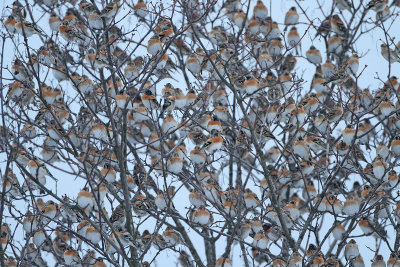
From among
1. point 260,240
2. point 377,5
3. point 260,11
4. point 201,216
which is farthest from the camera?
point 260,11

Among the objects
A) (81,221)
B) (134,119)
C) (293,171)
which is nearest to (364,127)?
(293,171)

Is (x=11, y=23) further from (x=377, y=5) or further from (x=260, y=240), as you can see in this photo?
(x=377, y=5)

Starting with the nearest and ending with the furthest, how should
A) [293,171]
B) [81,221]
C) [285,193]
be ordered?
[81,221] < [293,171] < [285,193]

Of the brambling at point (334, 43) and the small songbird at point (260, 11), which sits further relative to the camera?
the brambling at point (334, 43)

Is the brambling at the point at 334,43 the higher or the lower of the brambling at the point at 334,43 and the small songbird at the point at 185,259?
the higher

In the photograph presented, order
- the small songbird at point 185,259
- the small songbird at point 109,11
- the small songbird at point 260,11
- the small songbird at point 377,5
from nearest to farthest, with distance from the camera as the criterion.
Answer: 1. the small songbird at point 109,11
2. the small songbird at point 185,259
3. the small songbird at point 377,5
4. the small songbird at point 260,11

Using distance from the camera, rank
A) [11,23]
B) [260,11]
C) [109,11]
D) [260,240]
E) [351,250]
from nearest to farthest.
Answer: [109,11], [260,240], [351,250], [11,23], [260,11]

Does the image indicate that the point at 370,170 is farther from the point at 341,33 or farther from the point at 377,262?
the point at 341,33

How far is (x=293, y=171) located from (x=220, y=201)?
194 cm

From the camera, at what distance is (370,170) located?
10.5m

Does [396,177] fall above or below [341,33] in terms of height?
below

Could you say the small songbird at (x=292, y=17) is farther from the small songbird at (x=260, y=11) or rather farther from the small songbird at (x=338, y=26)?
the small songbird at (x=338, y=26)

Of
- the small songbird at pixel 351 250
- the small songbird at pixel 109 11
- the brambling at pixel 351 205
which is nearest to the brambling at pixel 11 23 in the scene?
the small songbird at pixel 109 11

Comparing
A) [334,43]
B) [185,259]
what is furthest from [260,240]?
[334,43]
